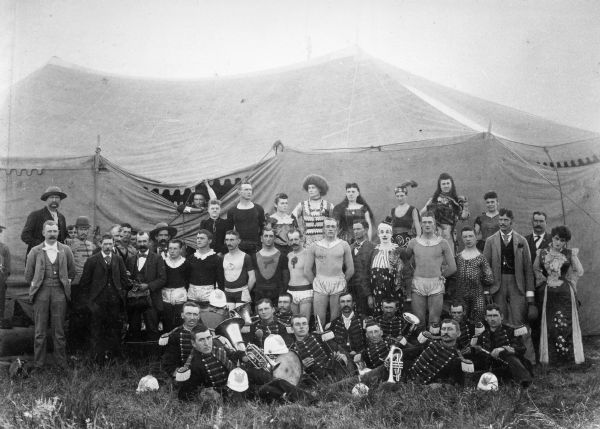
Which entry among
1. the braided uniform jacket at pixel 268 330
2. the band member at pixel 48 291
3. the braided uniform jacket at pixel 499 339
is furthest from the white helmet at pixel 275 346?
the band member at pixel 48 291

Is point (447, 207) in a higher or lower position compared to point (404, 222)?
higher

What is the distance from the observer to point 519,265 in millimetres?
5074

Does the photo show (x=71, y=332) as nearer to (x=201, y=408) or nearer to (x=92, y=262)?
(x=92, y=262)

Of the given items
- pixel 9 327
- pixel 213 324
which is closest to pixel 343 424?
pixel 213 324

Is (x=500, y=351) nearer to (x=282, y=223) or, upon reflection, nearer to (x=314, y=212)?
(x=314, y=212)

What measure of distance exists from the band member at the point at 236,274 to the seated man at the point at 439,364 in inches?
61.5

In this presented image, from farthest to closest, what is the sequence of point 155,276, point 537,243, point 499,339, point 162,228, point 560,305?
point 162,228 → point 537,243 → point 155,276 → point 560,305 → point 499,339

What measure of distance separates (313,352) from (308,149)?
254 centimetres

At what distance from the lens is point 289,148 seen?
6508 mm

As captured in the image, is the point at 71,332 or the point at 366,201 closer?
the point at 71,332

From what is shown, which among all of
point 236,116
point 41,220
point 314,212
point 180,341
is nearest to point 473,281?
point 314,212

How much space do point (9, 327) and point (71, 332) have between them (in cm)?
55

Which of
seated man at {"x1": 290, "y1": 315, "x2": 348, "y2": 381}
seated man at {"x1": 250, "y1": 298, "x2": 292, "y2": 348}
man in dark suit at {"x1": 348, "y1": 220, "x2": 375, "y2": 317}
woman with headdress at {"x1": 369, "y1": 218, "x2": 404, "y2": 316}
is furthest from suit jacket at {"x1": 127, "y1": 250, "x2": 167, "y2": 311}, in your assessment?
woman with headdress at {"x1": 369, "y1": 218, "x2": 404, "y2": 316}

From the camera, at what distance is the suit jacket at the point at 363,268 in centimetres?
516
